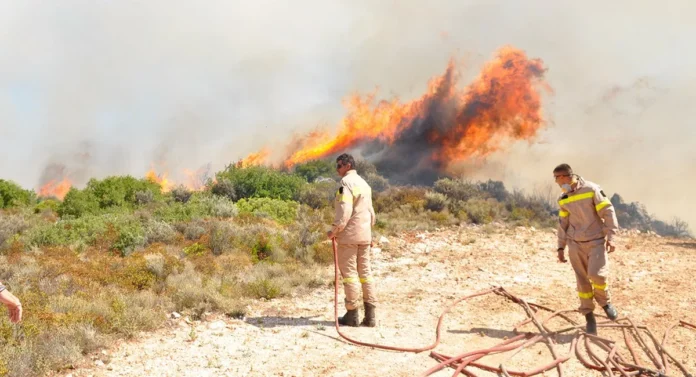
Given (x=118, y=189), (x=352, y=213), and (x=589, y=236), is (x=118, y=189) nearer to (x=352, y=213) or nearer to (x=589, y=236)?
(x=352, y=213)

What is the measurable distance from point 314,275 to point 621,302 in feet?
16.7

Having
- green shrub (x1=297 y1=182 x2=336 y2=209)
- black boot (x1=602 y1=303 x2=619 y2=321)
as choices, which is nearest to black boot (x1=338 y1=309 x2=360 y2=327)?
black boot (x1=602 y1=303 x2=619 y2=321)

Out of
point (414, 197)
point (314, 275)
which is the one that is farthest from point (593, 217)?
point (414, 197)

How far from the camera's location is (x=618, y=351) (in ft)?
17.4

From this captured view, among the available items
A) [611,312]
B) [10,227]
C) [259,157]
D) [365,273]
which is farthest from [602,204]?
[259,157]

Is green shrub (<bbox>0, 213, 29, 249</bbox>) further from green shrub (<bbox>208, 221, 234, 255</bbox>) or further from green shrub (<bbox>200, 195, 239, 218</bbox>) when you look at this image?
green shrub (<bbox>200, 195, 239, 218</bbox>)

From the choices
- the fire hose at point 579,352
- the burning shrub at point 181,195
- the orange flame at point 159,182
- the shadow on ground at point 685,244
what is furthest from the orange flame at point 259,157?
the fire hose at point 579,352

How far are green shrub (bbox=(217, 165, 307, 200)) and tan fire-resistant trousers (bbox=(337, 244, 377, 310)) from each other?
45.9ft

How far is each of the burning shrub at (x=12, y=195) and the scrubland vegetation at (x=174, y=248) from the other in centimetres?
32

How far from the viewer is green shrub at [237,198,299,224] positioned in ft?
51.4

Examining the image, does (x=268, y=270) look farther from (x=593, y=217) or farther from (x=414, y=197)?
(x=414, y=197)

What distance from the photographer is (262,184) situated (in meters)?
21.0

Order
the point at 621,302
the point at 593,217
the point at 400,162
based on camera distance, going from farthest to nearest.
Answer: the point at 400,162
the point at 621,302
the point at 593,217

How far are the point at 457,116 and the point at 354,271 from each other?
2648 centimetres
